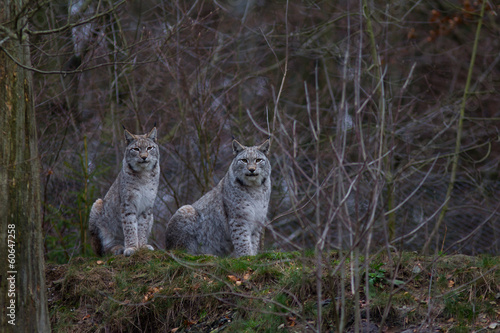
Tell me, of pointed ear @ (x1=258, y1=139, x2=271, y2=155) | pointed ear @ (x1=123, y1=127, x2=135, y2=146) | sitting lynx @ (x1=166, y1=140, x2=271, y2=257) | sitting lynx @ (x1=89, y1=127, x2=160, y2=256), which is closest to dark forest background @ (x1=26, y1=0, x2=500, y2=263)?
pointed ear @ (x1=258, y1=139, x2=271, y2=155)

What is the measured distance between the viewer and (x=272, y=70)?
485 inches

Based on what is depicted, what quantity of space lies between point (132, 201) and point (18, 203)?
9.68 feet

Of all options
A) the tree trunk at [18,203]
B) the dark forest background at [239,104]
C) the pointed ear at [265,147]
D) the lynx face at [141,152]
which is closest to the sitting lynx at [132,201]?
the lynx face at [141,152]

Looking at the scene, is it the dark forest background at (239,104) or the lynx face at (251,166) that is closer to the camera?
the lynx face at (251,166)

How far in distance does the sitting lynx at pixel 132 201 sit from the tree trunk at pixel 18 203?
2.61m

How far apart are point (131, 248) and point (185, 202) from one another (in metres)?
2.84

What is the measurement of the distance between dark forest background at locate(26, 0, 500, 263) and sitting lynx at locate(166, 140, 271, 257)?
463mm

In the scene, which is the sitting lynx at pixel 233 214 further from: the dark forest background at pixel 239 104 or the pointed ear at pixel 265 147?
the dark forest background at pixel 239 104

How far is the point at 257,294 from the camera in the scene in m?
5.64

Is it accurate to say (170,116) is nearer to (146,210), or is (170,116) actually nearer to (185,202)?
(185,202)

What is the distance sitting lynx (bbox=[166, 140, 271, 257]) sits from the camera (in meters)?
7.66

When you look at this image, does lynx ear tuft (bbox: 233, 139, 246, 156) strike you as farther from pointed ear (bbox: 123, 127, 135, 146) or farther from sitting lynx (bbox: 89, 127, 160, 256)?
pointed ear (bbox: 123, 127, 135, 146)

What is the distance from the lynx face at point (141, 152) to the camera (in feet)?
25.0

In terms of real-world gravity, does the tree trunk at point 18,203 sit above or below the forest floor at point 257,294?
above
